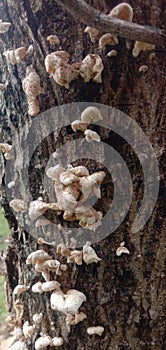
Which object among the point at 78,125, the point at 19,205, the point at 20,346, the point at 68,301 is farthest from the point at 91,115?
the point at 20,346

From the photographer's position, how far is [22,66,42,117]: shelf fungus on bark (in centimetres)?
80

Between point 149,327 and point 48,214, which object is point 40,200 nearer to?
point 48,214

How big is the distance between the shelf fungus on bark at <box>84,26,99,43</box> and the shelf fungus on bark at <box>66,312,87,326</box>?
2.07 feet

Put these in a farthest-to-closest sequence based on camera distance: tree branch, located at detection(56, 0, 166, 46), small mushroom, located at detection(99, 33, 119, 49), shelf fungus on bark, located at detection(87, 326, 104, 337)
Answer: shelf fungus on bark, located at detection(87, 326, 104, 337) < small mushroom, located at detection(99, 33, 119, 49) < tree branch, located at detection(56, 0, 166, 46)

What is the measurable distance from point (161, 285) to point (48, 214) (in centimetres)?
32

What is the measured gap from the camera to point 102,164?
80 centimetres

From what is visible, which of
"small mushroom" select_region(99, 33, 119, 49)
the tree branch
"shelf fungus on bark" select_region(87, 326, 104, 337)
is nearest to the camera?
the tree branch

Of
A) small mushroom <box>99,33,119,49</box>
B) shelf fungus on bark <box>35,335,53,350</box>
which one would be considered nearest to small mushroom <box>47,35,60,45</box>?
small mushroom <box>99,33,119,49</box>

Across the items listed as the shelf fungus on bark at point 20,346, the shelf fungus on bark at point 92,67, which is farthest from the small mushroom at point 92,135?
the shelf fungus on bark at point 20,346

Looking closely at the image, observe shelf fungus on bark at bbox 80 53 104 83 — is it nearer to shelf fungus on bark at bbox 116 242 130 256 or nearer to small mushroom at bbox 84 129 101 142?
small mushroom at bbox 84 129 101 142

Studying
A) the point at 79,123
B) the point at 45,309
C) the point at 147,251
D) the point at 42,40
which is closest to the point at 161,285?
the point at 147,251

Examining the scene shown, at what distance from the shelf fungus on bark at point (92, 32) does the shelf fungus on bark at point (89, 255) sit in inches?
18.1

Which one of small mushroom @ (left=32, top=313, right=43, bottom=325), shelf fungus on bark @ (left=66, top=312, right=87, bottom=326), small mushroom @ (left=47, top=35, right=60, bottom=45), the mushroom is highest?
small mushroom @ (left=47, top=35, right=60, bottom=45)

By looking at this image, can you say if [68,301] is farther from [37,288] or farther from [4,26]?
[4,26]
